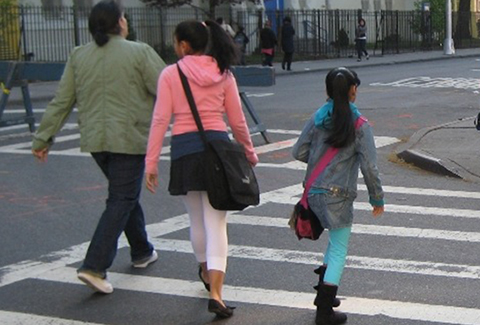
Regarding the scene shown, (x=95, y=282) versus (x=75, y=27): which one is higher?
(x=75, y=27)

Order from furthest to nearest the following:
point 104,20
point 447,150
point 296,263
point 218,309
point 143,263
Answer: point 447,150 < point 296,263 < point 143,263 < point 104,20 < point 218,309

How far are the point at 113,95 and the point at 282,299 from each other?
1.79 meters

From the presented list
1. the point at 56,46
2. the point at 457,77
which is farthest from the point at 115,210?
the point at 56,46

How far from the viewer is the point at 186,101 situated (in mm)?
6160

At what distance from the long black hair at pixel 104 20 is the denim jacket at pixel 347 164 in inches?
61.6

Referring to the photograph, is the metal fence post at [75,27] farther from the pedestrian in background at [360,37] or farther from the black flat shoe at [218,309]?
the black flat shoe at [218,309]

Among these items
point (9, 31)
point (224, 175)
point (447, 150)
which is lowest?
point (447, 150)

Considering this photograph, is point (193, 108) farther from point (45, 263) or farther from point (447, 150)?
point (447, 150)

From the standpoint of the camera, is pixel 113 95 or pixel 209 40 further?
pixel 113 95

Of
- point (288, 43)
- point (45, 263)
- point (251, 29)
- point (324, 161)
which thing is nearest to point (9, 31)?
point (288, 43)

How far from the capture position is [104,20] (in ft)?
22.0

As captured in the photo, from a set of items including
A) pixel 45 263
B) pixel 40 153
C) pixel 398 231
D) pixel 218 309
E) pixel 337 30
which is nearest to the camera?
pixel 218 309

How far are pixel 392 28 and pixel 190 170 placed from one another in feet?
152

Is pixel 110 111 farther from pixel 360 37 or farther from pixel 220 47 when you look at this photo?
pixel 360 37
